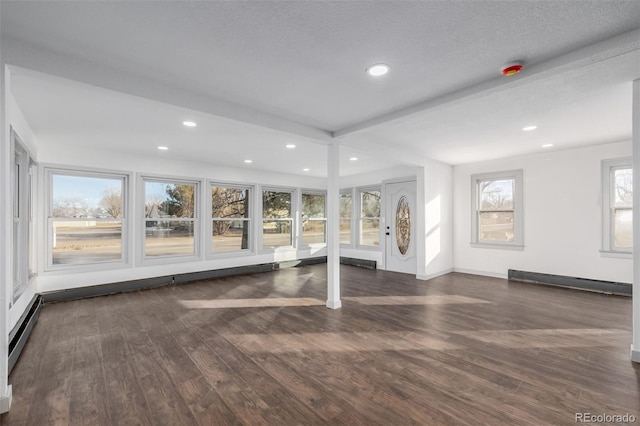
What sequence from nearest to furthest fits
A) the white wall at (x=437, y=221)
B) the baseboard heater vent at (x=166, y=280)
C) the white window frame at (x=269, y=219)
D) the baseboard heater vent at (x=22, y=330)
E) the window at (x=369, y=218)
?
the baseboard heater vent at (x=22, y=330) < the baseboard heater vent at (x=166, y=280) < the white wall at (x=437, y=221) < the white window frame at (x=269, y=219) < the window at (x=369, y=218)

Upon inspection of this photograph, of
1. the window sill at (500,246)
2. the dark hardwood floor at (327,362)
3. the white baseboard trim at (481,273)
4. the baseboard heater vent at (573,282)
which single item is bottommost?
the dark hardwood floor at (327,362)

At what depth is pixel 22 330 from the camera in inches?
121

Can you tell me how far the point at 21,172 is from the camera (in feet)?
12.3

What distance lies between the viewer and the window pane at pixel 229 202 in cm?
656

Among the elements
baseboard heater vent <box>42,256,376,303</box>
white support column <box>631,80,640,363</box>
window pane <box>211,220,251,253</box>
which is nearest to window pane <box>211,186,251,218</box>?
window pane <box>211,220,251,253</box>

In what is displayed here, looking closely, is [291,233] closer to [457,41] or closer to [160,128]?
[160,128]

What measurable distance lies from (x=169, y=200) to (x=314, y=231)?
154 inches

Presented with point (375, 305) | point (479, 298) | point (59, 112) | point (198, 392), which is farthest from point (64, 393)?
point (479, 298)

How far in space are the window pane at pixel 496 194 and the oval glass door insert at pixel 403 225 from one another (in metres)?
1.56

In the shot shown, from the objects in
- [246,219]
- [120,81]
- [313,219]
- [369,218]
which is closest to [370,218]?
[369,218]

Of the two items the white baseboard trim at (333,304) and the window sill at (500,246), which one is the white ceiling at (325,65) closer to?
the white baseboard trim at (333,304)

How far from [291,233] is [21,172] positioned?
522 cm

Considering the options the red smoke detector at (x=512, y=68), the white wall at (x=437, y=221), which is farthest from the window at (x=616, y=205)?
the red smoke detector at (x=512, y=68)

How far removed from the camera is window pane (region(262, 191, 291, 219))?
24.3 feet
